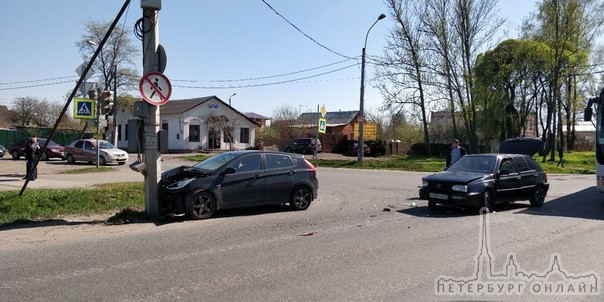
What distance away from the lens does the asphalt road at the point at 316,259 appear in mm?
5125

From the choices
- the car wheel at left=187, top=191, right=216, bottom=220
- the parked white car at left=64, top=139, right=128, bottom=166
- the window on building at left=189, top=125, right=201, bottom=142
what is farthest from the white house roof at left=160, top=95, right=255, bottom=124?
the car wheel at left=187, top=191, right=216, bottom=220

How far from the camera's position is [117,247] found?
292 inches

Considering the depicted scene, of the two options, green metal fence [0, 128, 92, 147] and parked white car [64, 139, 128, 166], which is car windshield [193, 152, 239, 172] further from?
green metal fence [0, 128, 92, 147]

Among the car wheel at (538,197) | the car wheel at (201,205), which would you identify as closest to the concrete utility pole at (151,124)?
the car wheel at (201,205)

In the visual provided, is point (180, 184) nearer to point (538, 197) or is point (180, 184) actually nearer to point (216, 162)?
point (216, 162)

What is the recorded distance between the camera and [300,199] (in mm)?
11711

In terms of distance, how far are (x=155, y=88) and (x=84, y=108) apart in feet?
33.7

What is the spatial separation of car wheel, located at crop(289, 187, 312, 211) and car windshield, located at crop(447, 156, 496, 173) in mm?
3705

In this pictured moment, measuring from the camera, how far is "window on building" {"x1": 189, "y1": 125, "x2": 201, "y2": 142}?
49.2m

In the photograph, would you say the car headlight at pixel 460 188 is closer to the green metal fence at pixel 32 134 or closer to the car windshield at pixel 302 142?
the car windshield at pixel 302 142

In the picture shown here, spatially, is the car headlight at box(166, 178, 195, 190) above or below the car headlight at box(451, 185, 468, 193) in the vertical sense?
above

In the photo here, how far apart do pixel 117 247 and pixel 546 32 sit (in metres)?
41.0

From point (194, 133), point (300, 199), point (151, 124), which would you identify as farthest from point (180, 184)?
point (194, 133)

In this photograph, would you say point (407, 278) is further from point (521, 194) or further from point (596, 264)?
point (521, 194)
